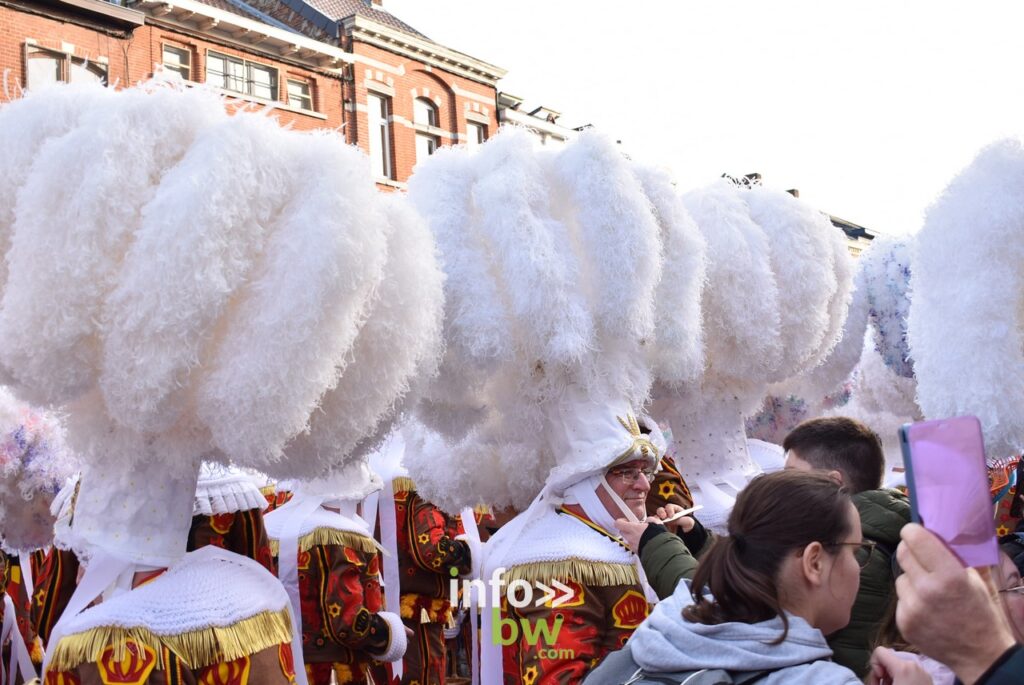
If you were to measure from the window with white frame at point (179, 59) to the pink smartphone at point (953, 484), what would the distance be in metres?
16.6

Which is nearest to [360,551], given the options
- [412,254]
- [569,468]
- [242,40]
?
[569,468]

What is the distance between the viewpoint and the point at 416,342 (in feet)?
8.61

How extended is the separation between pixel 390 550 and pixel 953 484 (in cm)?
386

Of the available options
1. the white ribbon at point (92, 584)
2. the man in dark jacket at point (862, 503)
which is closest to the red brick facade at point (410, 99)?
the man in dark jacket at point (862, 503)

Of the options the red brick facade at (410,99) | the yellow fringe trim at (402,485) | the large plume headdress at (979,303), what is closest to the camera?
the large plume headdress at (979,303)

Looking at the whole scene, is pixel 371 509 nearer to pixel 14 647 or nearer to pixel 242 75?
pixel 14 647

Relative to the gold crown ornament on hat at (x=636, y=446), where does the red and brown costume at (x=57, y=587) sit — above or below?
below

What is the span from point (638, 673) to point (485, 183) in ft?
6.28

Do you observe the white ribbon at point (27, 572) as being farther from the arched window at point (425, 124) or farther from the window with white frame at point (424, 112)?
the window with white frame at point (424, 112)

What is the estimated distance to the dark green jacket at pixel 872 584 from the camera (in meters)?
2.34

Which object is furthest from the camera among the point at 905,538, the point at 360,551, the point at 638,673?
the point at 360,551

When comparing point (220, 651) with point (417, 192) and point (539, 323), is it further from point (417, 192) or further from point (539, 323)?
point (417, 192)

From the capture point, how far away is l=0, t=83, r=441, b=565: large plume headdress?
2238 mm

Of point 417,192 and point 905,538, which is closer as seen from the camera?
point 905,538
